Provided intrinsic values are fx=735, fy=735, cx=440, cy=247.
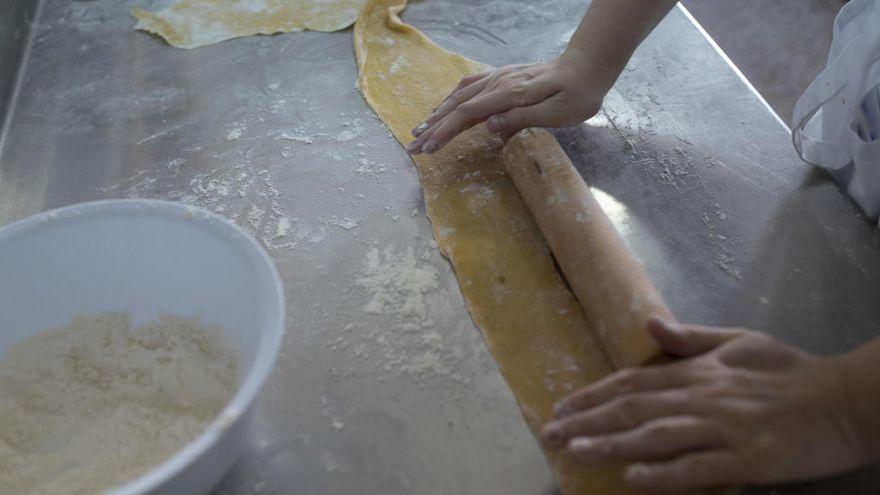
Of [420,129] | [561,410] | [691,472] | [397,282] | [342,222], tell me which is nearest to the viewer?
[691,472]

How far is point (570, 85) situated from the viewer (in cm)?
131

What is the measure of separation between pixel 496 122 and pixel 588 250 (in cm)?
35

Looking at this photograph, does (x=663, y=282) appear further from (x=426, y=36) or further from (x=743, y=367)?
(x=426, y=36)

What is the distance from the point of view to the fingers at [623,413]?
0.84 meters

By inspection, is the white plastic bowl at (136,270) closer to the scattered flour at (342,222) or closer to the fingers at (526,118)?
the scattered flour at (342,222)

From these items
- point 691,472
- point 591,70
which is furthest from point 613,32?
point 691,472

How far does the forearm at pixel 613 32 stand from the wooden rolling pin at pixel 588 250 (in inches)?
6.5

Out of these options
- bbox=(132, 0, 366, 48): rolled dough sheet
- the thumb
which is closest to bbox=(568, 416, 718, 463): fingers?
the thumb

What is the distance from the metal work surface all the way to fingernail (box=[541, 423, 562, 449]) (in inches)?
2.3

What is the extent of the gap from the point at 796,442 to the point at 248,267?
0.67 m

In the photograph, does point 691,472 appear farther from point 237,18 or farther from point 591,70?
point 237,18

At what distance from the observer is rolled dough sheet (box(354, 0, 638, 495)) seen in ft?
3.33

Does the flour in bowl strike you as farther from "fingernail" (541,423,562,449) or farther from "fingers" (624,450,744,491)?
"fingers" (624,450,744,491)

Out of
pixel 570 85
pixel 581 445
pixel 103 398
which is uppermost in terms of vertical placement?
pixel 570 85
